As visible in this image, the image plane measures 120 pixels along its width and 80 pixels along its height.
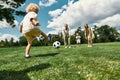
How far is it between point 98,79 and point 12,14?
45.7 metres

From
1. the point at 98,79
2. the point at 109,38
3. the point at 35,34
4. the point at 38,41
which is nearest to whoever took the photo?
the point at 98,79

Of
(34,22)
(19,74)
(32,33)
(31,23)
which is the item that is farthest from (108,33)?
(19,74)

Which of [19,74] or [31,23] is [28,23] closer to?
[31,23]

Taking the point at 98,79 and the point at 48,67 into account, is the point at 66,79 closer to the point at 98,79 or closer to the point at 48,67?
the point at 98,79

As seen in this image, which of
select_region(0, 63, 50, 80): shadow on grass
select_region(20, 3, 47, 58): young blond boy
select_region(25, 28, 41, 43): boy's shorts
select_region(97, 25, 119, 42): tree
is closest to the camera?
select_region(0, 63, 50, 80): shadow on grass

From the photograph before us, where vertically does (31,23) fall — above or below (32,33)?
above

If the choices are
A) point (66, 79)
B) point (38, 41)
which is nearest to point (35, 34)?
point (66, 79)

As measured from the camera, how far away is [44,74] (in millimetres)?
8375

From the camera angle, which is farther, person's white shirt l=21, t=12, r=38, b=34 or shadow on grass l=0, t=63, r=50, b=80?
person's white shirt l=21, t=12, r=38, b=34

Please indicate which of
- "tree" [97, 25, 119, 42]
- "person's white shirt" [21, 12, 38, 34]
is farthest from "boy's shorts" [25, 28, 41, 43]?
"tree" [97, 25, 119, 42]

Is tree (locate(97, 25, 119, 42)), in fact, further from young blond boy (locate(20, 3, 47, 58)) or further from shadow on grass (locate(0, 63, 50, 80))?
shadow on grass (locate(0, 63, 50, 80))

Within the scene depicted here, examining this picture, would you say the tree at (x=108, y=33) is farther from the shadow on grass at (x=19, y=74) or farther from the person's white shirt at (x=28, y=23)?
the shadow on grass at (x=19, y=74)

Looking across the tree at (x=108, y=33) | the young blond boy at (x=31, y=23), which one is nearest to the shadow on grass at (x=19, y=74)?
the young blond boy at (x=31, y=23)

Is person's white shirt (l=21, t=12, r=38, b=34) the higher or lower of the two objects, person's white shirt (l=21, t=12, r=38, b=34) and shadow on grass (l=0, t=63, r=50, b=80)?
the higher
